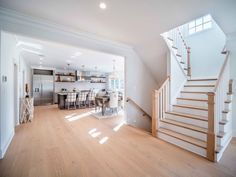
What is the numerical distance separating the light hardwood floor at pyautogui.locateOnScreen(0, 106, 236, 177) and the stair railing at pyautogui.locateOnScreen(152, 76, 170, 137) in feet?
1.36

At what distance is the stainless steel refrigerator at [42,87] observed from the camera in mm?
8188

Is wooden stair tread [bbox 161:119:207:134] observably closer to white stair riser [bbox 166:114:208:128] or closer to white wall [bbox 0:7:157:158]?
white stair riser [bbox 166:114:208:128]

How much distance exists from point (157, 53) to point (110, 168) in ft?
11.3

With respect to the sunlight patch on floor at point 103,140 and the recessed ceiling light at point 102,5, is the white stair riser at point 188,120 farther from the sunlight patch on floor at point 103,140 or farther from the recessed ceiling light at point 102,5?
the recessed ceiling light at point 102,5

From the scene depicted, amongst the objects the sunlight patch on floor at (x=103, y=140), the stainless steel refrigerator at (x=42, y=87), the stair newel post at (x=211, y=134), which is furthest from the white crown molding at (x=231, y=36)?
the stainless steel refrigerator at (x=42, y=87)

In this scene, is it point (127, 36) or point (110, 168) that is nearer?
point (110, 168)

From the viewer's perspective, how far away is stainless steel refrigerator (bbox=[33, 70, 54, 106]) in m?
8.19

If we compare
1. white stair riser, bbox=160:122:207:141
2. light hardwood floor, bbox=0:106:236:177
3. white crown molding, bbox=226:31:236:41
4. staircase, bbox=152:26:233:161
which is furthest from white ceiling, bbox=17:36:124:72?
white crown molding, bbox=226:31:236:41

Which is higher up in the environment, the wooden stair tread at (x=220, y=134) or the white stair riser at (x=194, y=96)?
the white stair riser at (x=194, y=96)

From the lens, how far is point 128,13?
234 cm

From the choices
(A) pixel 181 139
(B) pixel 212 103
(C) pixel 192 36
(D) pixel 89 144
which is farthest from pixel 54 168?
(C) pixel 192 36

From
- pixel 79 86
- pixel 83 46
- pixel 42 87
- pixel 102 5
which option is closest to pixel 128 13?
pixel 102 5

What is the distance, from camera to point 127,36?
3400 mm

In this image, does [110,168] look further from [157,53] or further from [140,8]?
[157,53]
